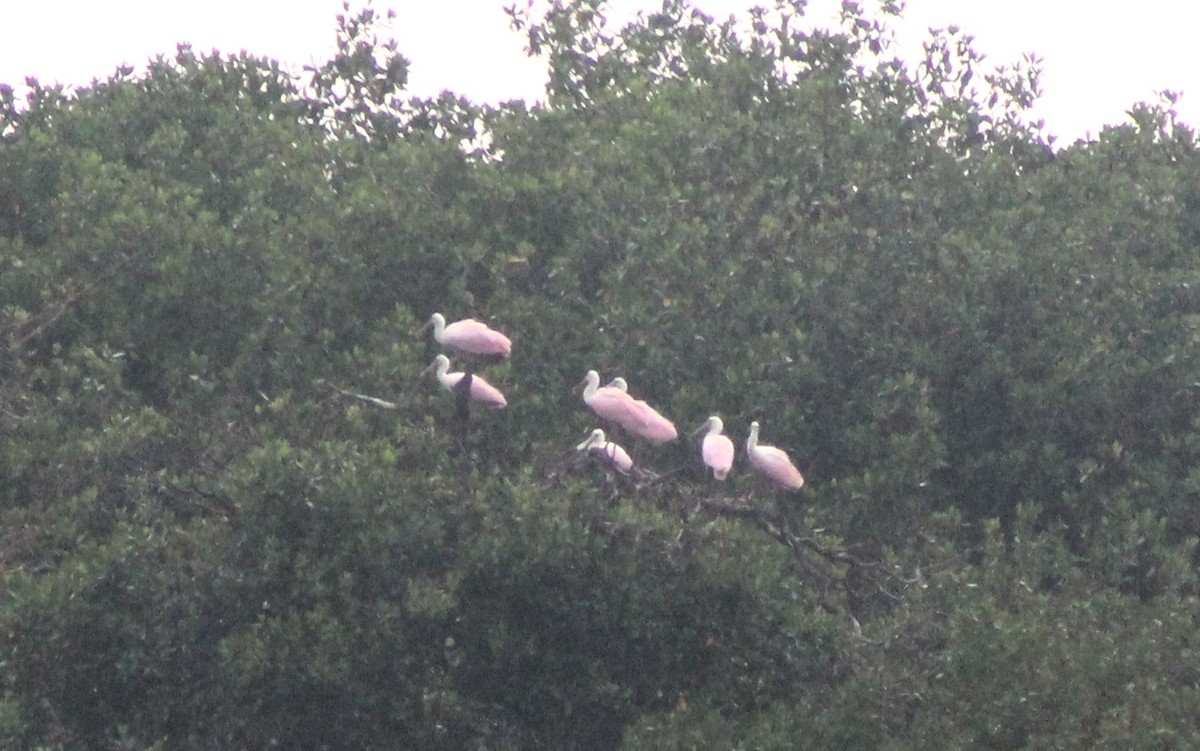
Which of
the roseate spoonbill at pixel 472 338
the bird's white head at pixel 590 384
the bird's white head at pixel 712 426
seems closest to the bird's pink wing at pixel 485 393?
the roseate spoonbill at pixel 472 338

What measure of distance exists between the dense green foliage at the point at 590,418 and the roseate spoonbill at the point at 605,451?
18cm

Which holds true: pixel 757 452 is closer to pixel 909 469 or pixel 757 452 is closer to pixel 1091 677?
pixel 909 469

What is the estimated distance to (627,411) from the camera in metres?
→ 9.15

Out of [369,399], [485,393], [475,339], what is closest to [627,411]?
[485,393]

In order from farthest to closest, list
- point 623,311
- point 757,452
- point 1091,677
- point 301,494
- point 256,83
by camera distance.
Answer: point 256,83
point 623,311
point 757,452
point 301,494
point 1091,677

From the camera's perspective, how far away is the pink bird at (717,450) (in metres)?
9.20

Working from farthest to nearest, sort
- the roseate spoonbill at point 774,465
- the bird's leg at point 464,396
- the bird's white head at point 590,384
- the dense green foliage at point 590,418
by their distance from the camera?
the bird's white head at point 590,384, the roseate spoonbill at point 774,465, the bird's leg at point 464,396, the dense green foliage at point 590,418

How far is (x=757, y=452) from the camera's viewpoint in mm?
9227

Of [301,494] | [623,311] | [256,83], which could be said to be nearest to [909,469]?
[623,311]

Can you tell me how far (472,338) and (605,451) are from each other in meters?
1.11

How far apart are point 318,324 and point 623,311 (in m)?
1.78

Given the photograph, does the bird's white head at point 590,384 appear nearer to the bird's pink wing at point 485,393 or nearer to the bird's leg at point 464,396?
the bird's pink wing at point 485,393

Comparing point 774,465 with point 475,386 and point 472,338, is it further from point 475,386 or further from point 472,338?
point 472,338

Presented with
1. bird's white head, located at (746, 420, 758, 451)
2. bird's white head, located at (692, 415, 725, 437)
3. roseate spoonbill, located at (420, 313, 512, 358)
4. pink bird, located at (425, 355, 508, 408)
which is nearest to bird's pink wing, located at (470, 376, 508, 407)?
pink bird, located at (425, 355, 508, 408)
